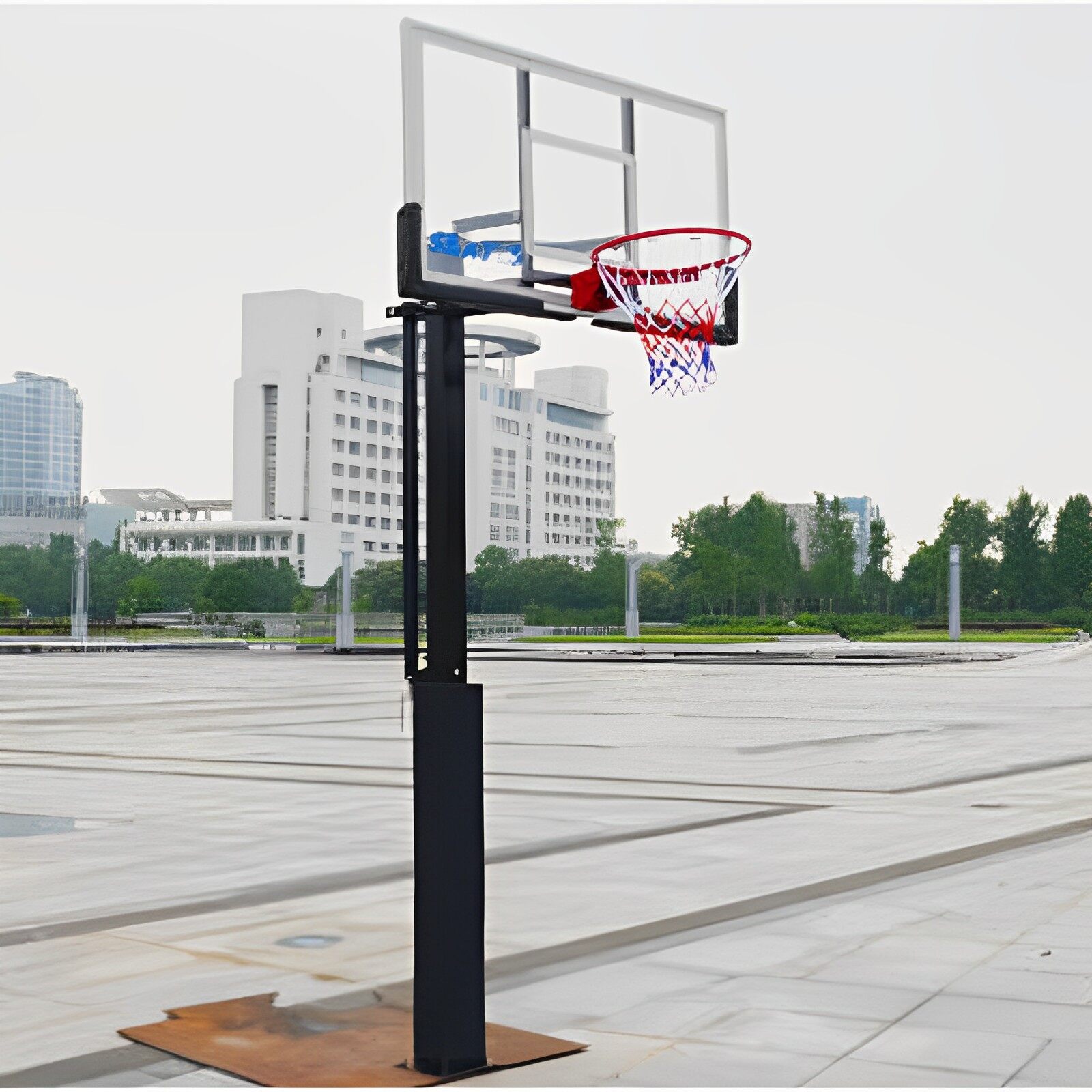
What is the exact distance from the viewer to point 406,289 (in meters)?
5.72

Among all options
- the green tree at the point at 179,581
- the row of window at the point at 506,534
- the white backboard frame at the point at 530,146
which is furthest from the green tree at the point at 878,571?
the white backboard frame at the point at 530,146

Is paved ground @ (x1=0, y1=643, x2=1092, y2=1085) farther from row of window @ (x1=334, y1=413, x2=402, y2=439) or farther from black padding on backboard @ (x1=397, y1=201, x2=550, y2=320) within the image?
row of window @ (x1=334, y1=413, x2=402, y2=439)

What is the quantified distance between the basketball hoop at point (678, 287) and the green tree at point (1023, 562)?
340 ft

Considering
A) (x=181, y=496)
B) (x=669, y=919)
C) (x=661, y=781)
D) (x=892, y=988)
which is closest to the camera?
(x=892, y=988)

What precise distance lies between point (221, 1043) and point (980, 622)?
95.0 meters

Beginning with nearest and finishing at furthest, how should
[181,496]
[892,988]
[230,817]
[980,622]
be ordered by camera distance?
[892,988] → [230,817] → [980,622] → [181,496]

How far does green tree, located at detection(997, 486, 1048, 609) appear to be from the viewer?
105688 mm

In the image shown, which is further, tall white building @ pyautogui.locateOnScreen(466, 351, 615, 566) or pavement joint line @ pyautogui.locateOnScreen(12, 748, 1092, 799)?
tall white building @ pyautogui.locateOnScreen(466, 351, 615, 566)

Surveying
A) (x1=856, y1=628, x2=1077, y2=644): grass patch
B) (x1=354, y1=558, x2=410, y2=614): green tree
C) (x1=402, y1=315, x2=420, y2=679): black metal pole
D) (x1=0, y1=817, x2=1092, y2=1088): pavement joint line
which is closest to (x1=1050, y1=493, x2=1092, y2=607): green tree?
(x1=856, y1=628, x2=1077, y2=644): grass patch

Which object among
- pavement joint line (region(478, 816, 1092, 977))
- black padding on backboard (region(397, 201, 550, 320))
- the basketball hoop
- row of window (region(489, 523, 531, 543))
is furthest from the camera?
row of window (region(489, 523, 531, 543))

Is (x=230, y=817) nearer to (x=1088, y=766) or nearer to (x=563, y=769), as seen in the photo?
(x=563, y=769)

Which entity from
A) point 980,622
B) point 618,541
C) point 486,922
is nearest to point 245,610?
point 618,541

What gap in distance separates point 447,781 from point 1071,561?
106 meters

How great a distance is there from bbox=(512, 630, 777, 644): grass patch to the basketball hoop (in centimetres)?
6203
